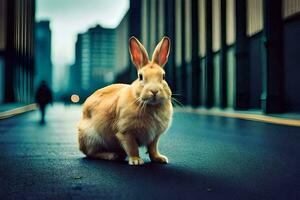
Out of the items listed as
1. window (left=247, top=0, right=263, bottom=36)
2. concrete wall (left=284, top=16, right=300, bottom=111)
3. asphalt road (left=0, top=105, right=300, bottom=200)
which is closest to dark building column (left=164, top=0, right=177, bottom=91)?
window (left=247, top=0, right=263, bottom=36)

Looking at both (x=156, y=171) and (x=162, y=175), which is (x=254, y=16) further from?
(x=162, y=175)

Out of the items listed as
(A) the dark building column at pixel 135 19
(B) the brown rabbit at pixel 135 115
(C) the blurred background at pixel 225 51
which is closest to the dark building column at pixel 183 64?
(C) the blurred background at pixel 225 51

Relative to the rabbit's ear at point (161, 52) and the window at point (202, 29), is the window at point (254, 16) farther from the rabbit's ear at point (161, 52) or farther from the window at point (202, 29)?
the rabbit's ear at point (161, 52)

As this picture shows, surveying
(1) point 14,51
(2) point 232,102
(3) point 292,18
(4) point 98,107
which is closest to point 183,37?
(2) point 232,102

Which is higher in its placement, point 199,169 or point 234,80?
point 234,80

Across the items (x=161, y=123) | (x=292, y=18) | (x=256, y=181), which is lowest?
(x=256, y=181)

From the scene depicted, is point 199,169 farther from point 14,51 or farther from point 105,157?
point 14,51

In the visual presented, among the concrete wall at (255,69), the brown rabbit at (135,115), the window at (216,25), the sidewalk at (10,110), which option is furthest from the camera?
the window at (216,25)
